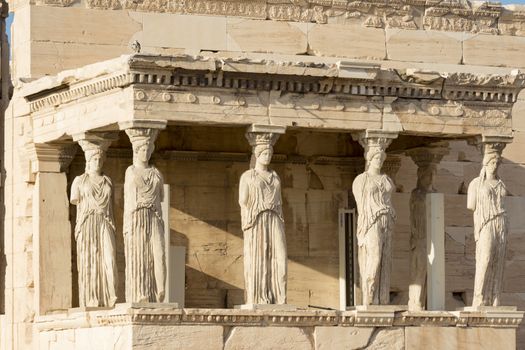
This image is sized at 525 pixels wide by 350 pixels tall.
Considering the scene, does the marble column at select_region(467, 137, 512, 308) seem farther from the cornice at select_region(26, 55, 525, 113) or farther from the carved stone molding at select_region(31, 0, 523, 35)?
the carved stone molding at select_region(31, 0, 523, 35)

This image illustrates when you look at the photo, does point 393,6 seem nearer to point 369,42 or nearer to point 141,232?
point 369,42

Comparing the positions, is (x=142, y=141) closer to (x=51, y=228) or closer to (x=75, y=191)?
(x=75, y=191)

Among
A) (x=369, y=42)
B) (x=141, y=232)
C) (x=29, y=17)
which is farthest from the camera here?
(x=369, y=42)

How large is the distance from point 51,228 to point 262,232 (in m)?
2.50

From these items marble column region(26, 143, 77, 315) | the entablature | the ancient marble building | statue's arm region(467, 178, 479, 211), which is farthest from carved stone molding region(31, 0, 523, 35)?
statue's arm region(467, 178, 479, 211)

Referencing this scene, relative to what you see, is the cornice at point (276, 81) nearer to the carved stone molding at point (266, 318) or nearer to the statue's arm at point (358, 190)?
the statue's arm at point (358, 190)

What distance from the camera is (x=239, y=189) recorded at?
74.8ft

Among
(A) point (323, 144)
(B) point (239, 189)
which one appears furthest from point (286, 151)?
(B) point (239, 189)

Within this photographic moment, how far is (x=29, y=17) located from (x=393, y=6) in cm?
425

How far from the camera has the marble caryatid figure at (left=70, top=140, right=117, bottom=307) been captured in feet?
74.2

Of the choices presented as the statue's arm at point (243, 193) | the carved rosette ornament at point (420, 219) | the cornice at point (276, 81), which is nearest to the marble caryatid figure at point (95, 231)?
the cornice at point (276, 81)

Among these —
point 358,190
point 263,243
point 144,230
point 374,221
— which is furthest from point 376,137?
point 144,230

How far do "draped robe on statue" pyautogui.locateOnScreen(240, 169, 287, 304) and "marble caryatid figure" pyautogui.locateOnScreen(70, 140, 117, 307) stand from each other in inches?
55.6

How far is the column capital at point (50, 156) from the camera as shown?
2345 cm
